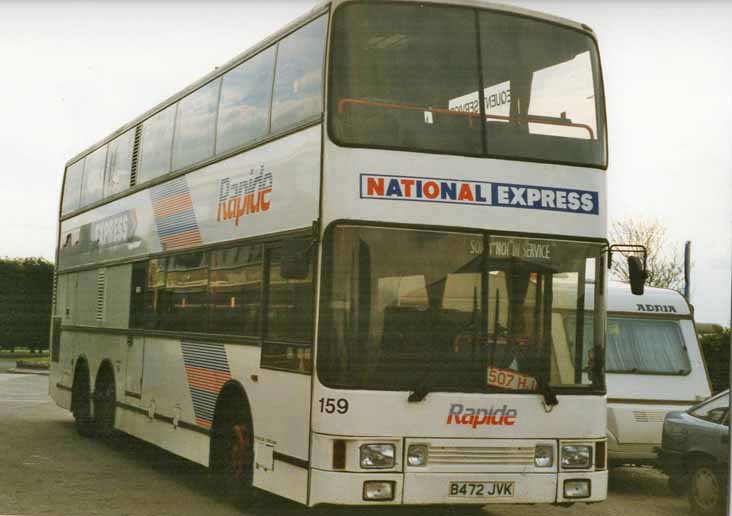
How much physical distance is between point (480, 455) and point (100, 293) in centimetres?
844

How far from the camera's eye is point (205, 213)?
38.0ft

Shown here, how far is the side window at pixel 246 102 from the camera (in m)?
10.4

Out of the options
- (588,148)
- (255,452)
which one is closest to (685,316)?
(588,148)

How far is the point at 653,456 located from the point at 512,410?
16.4 feet

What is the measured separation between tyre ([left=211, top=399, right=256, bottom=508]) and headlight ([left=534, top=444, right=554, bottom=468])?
97.0 inches

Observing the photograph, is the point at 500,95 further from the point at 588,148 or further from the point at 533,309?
the point at 533,309

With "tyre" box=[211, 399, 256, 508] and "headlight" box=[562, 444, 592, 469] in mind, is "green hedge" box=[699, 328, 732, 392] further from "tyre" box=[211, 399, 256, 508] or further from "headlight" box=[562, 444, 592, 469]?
"headlight" box=[562, 444, 592, 469]

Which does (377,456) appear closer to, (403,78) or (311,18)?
(403,78)

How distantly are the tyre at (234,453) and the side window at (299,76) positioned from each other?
2.58m

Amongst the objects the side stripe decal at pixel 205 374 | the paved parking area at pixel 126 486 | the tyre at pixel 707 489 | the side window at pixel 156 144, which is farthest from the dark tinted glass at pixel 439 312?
the side window at pixel 156 144

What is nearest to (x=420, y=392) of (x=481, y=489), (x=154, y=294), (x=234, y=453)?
(x=481, y=489)

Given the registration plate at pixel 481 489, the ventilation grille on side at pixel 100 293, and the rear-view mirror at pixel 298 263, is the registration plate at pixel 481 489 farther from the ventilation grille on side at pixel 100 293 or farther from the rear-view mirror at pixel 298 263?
the ventilation grille on side at pixel 100 293

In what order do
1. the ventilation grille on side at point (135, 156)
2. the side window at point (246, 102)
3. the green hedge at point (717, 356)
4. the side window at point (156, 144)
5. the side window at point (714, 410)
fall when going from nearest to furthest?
the side window at point (246, 102), the side window at point (714, 410), the side window at point (156, 144), the ventilation grille on side at point (135, 156), the green hedge at point (717, 356)

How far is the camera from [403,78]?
8.83m
